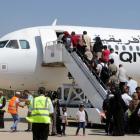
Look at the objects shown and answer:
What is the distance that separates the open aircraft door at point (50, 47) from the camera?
2450 cm

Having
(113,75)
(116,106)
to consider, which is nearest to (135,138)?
(116,106)

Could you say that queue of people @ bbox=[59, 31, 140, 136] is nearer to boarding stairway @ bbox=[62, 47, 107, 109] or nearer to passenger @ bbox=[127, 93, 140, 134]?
passenger @ bbox=[127, 93, 140, 134]

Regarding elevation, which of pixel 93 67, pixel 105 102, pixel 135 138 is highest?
pixel 93 67

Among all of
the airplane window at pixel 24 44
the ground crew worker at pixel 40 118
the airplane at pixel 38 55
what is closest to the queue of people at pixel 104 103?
the ground crew worker at pixel 40 118

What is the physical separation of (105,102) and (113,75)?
252 centimetres

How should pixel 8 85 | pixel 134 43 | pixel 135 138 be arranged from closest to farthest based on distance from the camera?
pixel 135 138 < pixel 8 85 < pixel 134 43

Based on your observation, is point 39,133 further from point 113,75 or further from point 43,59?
point 43,59

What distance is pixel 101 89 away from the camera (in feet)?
70.6

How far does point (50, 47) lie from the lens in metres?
24.7

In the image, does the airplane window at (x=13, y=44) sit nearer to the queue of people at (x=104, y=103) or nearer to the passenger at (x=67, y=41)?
the queue of people at (x=104, y=103)

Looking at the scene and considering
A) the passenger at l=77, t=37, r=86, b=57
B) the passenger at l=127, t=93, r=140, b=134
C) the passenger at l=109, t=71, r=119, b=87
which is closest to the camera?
the passenger at l=127, t=93, r=140, b=134

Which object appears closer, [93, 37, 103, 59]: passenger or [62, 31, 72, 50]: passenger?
[93, 37, 103, 59]: passenger

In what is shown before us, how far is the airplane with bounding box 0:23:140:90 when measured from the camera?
979 inches

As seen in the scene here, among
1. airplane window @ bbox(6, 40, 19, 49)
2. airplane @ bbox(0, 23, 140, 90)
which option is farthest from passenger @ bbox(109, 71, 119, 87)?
airplane window @ bbox(6, 40, 19, 49)
